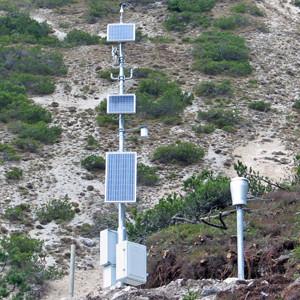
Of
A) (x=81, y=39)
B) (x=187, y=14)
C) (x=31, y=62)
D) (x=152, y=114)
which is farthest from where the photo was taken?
(x=187, y=14)

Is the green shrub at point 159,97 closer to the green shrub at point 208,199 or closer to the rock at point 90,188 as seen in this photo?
the rock at point 90,188

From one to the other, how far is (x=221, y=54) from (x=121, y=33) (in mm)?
27098

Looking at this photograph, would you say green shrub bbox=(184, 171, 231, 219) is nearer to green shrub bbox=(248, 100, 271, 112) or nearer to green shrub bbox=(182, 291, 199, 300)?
green shrub bbox=(182, 291, 199, 300)

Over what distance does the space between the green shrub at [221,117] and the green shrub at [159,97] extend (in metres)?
1.06

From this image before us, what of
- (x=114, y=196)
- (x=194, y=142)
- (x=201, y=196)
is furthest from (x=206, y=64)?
(x=114, y=196)

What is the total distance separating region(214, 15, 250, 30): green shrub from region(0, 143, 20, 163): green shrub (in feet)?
59.2

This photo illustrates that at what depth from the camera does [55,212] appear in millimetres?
26750

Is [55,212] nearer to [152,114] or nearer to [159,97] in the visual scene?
[152,114]

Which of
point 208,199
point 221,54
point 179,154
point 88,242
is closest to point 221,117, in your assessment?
point 179,154

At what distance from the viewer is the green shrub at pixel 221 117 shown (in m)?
35.6

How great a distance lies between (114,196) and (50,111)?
2253 cm

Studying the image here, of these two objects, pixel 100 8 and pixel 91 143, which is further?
pixel 100 8

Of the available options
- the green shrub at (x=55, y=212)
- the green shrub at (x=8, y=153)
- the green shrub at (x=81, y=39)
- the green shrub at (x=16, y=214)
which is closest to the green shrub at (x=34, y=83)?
the green shrub at (x=81, y=39)

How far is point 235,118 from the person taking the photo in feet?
118
